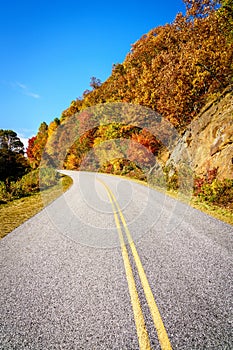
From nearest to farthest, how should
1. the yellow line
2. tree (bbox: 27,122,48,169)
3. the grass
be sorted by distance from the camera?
→ the yellow line, the grass, tree (bbox: 27,122,48,169)

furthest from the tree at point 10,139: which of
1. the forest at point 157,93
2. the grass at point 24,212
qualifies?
the grass at point 24,212

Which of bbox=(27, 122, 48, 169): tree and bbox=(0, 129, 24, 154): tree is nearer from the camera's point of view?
bbox=(0, 129, 24, 154): tree

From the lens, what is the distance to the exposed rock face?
1180cm

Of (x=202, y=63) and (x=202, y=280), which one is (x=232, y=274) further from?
(x=202, y=63)

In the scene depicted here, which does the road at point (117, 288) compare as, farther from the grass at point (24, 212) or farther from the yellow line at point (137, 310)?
the grass at point (24, 212)

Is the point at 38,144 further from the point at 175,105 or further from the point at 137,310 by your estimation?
the point at 137,310

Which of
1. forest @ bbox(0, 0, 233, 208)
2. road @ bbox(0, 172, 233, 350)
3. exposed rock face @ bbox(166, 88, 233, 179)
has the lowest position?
road @ bbox(0, 172, 233, 350)

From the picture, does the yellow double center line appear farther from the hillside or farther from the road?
the hillside

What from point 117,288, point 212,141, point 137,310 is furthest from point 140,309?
point 212,141

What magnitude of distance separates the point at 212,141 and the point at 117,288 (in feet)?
42.9

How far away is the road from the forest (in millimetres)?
7148

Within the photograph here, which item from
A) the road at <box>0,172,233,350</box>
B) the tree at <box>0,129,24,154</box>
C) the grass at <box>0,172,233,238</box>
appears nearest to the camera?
the road at <box>0,172,233,350</box>

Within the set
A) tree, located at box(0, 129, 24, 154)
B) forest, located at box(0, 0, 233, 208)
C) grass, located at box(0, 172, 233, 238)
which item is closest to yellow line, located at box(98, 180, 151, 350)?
grass, located at box(0, 172, 233, 238)

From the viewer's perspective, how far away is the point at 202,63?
1605 cm
